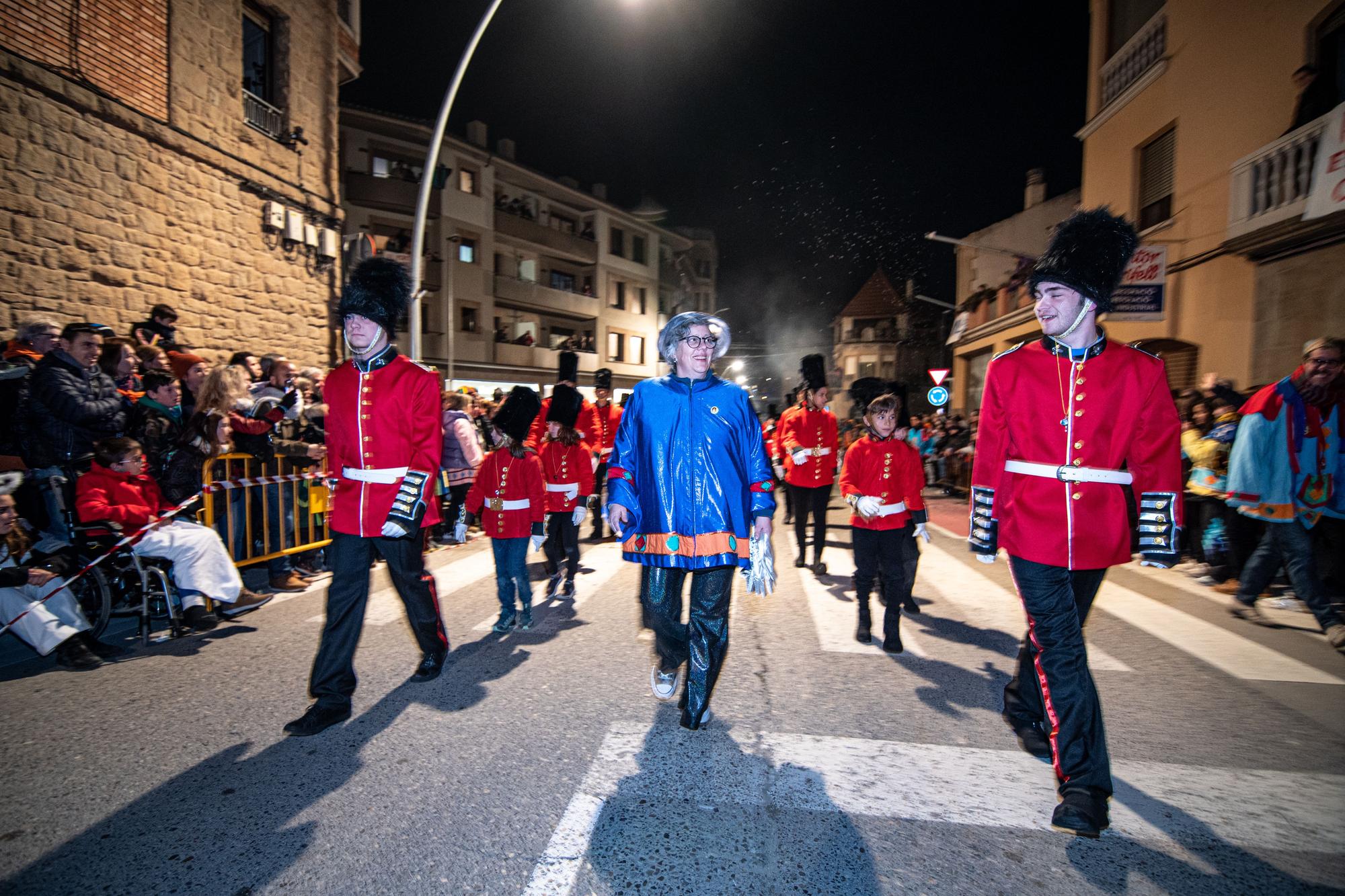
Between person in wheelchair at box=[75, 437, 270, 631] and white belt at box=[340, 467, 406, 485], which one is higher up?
white belt at box=[340, 467, 406, 485]

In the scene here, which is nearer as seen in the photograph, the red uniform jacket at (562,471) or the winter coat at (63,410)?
the winter coat at (63,410)

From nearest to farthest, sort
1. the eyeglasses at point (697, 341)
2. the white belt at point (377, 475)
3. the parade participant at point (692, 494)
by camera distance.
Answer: the parade participant at point (692, 494), the eyeglasses at point (697, 341), the white belt at point (377, 475)

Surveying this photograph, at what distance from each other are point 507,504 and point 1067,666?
4.13 meters

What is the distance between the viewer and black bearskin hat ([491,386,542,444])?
572 centimetres

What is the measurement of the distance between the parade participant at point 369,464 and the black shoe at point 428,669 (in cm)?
54

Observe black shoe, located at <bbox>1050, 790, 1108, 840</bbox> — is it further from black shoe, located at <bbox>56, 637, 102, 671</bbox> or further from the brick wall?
the brick wall

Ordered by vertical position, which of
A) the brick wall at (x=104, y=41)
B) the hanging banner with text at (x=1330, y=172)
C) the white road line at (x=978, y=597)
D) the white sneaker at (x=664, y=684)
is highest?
the brick wall at (x=104, y=41)

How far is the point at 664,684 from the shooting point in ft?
12.7

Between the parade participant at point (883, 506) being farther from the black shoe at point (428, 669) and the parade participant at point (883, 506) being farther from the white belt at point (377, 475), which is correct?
the white belt at point (377, 475)

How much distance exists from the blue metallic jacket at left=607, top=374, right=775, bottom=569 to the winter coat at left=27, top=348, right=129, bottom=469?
4388mm

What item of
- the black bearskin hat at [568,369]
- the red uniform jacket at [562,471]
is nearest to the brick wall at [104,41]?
the black bearskin hat at [568,369]

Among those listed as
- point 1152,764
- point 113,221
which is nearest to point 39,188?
point 113,221

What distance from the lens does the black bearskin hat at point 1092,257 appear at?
3.02 meters

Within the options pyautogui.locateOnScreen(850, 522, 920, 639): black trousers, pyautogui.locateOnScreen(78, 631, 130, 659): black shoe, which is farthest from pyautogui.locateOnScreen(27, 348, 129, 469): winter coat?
pyautogui.locateOnScreen(850, 522, 920, 639): black trousers
